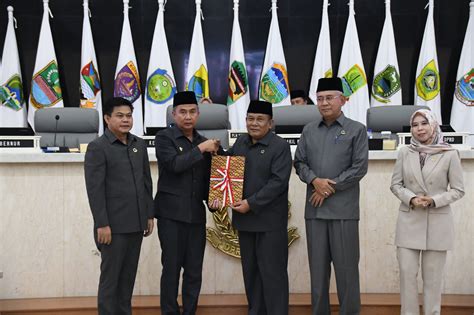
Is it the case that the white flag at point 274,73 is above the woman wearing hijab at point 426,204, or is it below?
above

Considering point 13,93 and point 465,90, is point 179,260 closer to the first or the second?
point 13,93

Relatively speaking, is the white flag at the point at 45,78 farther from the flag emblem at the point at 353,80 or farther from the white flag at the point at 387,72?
the white flag at the point at 387,72

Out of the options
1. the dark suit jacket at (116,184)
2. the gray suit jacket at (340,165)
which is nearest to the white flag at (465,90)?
the gray suit jacket at (340,165)

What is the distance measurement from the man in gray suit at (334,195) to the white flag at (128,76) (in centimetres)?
408

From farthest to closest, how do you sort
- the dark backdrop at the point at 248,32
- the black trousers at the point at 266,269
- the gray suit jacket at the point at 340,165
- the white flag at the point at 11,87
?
the dark backdrop at the point at 248,32 < the white flag at the point at 11,87 < the black trousers at the point at 266,269 < the gray suit jacket at the point at 340,165

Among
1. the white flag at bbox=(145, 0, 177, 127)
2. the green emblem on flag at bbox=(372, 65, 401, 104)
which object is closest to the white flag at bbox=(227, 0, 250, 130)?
the white flag at bbox=(145, 0, 177, 127)

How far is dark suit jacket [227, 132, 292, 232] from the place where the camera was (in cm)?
269

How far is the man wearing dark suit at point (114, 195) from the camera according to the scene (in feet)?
8.29

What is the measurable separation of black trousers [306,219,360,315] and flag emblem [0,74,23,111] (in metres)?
4.87

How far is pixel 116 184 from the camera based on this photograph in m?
2.60

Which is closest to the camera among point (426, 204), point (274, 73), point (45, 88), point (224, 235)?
point (426, 204)

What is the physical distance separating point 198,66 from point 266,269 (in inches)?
163

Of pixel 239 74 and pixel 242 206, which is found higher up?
pixel 239 74

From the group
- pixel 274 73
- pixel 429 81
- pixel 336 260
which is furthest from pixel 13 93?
pixel 429 81
